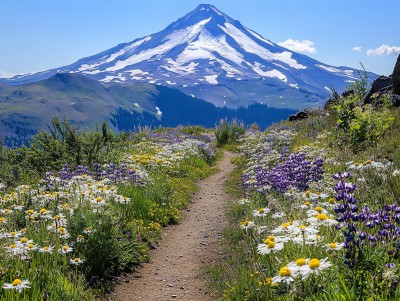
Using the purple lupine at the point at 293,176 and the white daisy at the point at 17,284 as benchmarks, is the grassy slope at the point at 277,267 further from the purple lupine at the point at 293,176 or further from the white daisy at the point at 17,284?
the white daisy at the point at 17,284

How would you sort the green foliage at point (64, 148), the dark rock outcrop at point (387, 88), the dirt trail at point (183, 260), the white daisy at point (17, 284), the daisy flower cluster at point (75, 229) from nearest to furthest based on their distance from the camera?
the white daisy at point (17, 284)
the daisy flower cluster at point (75, 229)
the dirt trail at point (183, 260)
the green foliage at point (64, 148)
the dark rock outcrop at point (387, 88)

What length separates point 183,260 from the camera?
807 centimetres

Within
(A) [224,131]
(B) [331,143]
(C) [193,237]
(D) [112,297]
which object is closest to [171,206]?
(C) [193,237]

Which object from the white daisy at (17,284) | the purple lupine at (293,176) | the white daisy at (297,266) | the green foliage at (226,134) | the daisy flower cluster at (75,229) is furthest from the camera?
the green foliage at (226,134)

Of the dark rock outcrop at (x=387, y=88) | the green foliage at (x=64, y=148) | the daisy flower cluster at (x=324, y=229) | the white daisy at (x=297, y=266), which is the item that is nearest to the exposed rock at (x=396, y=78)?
the dark rock outcrop at (x=387, y=88)

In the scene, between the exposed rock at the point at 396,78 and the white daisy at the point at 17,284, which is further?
the exposed rock at the point at 396,78

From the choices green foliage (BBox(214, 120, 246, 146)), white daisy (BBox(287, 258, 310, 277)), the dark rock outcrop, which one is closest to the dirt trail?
white daisy (BBox(287, 258, 310, 277))

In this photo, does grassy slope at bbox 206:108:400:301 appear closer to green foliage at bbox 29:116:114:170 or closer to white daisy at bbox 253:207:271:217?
white daisy at bbox 253:207:271:217

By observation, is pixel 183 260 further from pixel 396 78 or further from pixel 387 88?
pixel 387 88

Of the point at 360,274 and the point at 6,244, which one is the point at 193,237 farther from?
the point at 360,274

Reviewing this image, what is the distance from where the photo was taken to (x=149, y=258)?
7988mm

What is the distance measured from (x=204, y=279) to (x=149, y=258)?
154 centimetres

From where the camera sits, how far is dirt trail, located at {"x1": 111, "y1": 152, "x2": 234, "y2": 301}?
6.54 metres

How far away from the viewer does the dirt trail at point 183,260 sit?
654 cm
